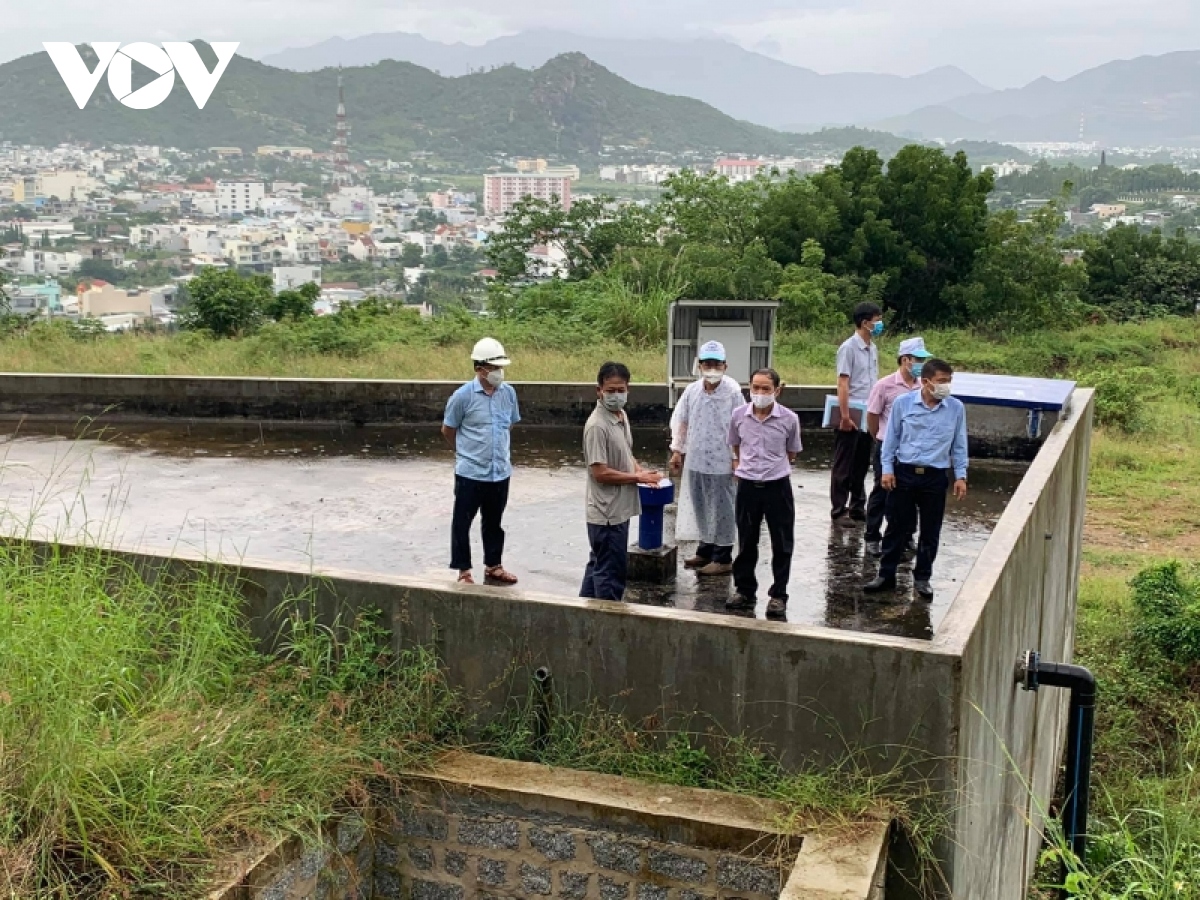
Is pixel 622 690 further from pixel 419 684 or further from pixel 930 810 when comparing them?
pixel 930 810

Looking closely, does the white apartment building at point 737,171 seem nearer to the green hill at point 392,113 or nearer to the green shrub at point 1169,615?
the green shrub at point 1169,615

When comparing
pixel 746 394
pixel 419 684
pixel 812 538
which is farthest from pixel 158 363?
pixel 419 684

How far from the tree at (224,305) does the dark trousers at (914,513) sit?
1587cm

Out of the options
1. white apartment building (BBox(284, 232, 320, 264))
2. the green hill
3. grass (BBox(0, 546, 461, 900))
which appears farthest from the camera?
the green hill

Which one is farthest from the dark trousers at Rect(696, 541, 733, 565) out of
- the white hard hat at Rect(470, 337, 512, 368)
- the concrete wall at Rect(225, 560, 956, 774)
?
the concrete wall at Rect(225, 560, 956, 774)

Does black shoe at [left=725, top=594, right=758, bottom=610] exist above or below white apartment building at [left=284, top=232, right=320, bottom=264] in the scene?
below

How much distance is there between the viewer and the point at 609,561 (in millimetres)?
7934

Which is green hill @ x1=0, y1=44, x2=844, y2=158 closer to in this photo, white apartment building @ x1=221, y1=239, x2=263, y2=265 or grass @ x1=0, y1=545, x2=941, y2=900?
white apartment building @ x1=221, y1=239, x2=263, y2=265

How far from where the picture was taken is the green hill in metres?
86.6

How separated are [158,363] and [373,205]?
56224mm

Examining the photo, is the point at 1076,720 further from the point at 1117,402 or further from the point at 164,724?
the point at 1117,402

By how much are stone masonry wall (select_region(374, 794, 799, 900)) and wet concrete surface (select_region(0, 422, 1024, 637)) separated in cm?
217

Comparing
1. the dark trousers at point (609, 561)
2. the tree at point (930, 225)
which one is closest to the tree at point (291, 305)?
the tree at point (930, 225)

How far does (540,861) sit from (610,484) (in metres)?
2.28
